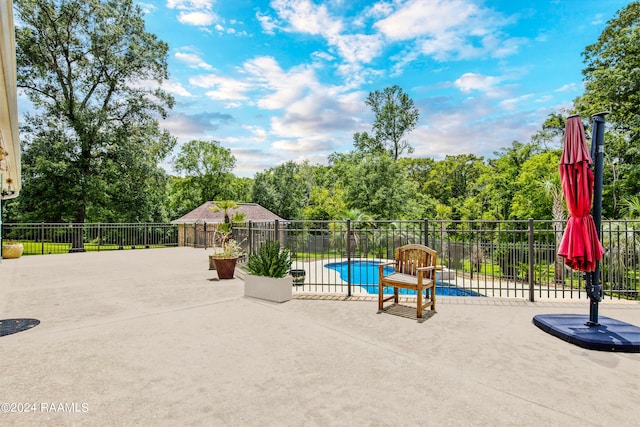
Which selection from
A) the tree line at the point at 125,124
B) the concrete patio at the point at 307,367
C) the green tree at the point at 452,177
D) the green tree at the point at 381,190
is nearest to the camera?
the concrete patio at the point at 307,367

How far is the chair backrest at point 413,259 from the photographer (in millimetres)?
4994

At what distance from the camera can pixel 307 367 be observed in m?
3.13

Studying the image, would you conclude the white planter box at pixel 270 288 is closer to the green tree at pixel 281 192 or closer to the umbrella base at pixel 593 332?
the umbrella base at pixel 593 332

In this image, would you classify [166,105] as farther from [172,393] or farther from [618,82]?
[618,82]

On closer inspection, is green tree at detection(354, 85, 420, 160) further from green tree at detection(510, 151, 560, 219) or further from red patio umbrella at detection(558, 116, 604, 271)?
red patio umbrella at detection(558, 116, 604, 271)

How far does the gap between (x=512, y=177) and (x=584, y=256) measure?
734 inches

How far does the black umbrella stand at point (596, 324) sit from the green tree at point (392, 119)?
28.2 m

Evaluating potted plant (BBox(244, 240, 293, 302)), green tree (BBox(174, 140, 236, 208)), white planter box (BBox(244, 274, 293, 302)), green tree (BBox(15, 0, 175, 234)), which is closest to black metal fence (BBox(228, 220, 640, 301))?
potted plant (BBox(244, 240, 293, 302))

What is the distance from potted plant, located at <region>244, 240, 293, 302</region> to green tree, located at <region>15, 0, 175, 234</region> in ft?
47.3

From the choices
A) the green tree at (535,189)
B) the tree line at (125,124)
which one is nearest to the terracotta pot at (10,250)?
the tree line at (125,124)

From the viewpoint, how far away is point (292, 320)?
4.63 metres

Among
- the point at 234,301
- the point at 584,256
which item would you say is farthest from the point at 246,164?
the point at 584,256

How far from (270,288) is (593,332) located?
4602 mm

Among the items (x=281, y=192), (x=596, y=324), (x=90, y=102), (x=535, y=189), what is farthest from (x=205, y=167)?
(x=596, y=324)
